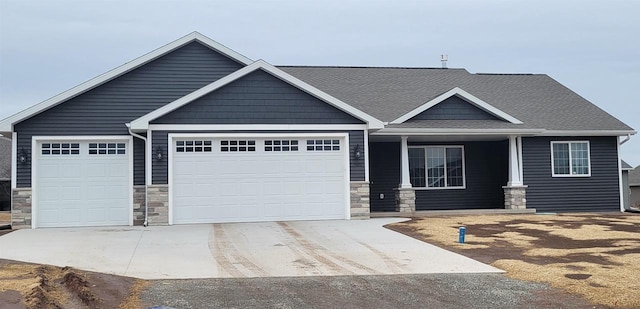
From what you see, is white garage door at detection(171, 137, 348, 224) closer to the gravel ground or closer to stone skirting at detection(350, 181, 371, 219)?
stone skirting at detection(350, 181, 371, 219)

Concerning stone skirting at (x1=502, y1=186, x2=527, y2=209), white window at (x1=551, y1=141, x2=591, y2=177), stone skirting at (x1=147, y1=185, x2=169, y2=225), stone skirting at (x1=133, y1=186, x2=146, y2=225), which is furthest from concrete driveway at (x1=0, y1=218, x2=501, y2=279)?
white window at (x1=551, y1=141, x2=591, y2=177)

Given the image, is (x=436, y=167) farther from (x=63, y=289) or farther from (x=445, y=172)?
(x=63, y=289)

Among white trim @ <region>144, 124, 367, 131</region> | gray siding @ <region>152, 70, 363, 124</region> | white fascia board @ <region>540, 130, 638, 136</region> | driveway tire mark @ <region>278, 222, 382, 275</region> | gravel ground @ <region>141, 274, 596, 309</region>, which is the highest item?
gray siding @ <region>152, 70, 363, 124</region>

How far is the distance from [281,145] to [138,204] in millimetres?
4206

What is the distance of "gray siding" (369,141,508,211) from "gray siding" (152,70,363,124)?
3909 millimetres

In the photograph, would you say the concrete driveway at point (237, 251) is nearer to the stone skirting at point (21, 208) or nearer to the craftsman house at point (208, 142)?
the stone skirting at point (21, 208)

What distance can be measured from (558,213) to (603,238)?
21.3 feet

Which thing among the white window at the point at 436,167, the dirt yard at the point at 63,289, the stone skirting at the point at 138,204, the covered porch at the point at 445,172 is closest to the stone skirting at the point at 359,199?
the covered porch at the point at 445,172

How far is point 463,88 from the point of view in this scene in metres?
22.2

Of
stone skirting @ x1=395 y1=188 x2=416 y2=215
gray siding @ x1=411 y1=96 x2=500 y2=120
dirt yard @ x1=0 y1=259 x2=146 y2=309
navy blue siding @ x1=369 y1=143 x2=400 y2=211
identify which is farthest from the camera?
navy blue siding @ x1=369 y1=143 x2=400 y2=211

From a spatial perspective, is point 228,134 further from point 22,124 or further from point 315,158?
point 22,124

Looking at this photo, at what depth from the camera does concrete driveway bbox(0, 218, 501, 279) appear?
31.9ft

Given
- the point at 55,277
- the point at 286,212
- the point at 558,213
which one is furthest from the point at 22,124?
the point at 558,213

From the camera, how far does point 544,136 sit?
19812 mm
